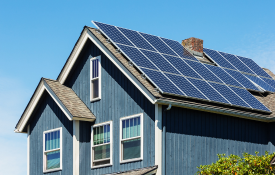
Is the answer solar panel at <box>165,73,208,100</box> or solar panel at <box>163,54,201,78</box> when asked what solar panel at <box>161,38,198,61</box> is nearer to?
solar panel at <box>163,54,201,78</box>

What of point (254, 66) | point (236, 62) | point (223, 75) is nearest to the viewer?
point (223, 75)

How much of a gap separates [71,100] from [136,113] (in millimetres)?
4514

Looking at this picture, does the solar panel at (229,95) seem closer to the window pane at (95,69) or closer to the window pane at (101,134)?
the window pane at (101,134)

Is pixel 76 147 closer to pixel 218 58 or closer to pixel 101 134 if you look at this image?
pixel 101 134

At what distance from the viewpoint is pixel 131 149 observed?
2175cm

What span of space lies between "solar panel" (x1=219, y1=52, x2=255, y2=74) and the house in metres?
0.69

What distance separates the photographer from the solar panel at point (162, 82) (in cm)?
2083

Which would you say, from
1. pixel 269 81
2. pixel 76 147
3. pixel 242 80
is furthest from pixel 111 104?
pixel 269 81

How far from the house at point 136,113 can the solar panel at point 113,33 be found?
7 cm

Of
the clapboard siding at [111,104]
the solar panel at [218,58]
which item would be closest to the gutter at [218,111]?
the clapboard siding at [111,104]

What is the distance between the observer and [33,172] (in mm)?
26344

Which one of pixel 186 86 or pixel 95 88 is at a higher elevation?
pixel 95 88

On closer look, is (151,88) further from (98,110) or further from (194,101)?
(98,110)

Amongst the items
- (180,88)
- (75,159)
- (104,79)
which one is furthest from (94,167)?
(180,88)
